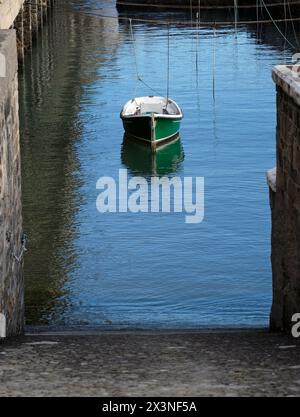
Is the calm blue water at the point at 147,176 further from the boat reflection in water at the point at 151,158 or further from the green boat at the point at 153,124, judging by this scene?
the green boat at the point at 153,124

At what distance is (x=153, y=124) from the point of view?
3519 cm

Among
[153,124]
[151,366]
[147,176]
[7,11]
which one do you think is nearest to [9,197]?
[151,366]

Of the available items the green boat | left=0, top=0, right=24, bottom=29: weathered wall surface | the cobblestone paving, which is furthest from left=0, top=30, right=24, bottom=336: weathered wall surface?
the green boat

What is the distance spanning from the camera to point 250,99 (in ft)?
139

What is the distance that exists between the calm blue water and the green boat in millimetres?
614

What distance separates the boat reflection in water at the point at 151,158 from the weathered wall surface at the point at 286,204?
17982 millimetres

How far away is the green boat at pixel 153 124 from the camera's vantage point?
1387 inches

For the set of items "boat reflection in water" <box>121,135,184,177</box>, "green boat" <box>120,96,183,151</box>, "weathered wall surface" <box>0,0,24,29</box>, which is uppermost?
"weathered wall surface" <box>0,0,24,29</box>

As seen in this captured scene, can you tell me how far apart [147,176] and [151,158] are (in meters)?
2.56

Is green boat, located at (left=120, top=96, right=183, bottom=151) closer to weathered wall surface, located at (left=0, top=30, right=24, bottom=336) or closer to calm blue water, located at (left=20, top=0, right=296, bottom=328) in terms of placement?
calm blue water, located at (left=20, top=0, right=296, bottom=328)

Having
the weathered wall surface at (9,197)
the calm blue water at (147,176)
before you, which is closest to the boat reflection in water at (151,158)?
the calm blue water at (147,176)

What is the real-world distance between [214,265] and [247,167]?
980 cm

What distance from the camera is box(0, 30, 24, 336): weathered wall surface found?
13.0 m
